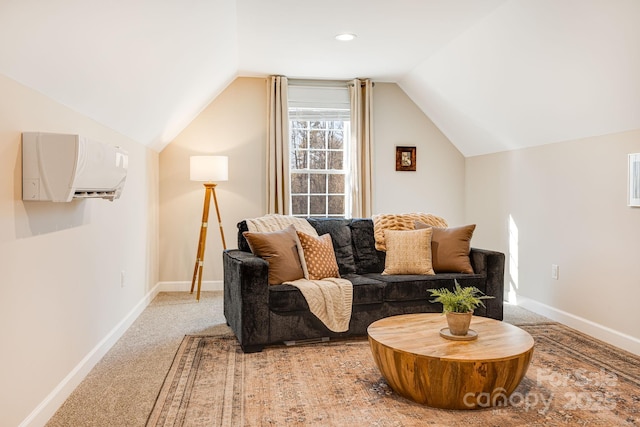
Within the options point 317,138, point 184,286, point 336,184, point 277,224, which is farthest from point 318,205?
point 277,224

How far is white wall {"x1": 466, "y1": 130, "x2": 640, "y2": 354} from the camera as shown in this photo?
3764 millimetres

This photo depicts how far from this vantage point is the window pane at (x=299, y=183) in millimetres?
6254

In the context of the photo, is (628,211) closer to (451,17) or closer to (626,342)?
(626,342)

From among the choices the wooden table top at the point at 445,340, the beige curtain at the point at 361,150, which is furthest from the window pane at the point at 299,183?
the wooden table top at the point at 445,340

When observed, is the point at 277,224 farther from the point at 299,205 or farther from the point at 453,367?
the point at 453,367

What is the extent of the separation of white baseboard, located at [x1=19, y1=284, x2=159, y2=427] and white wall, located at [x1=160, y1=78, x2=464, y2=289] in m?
1.52

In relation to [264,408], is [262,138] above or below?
above

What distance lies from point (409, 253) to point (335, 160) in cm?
238

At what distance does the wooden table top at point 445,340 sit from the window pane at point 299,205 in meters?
3.18

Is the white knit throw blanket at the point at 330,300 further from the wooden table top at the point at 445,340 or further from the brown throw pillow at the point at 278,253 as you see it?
the wooden table top at the point at 445,340

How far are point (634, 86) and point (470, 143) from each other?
2.71 meters

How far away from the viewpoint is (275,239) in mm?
3932

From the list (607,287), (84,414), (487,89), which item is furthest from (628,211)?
(84,414)

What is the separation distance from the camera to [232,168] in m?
6.00
